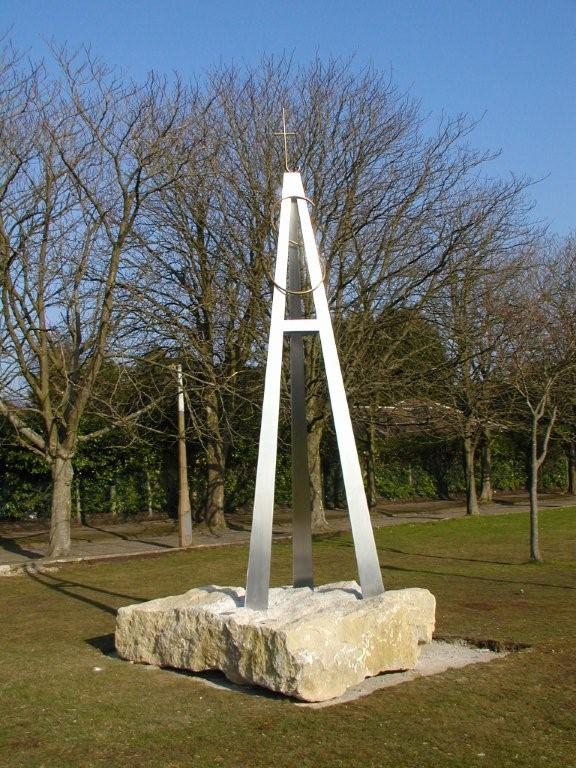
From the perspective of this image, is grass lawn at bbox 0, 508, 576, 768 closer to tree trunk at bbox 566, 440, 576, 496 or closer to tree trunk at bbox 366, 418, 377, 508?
tree trunk at bbox 366, 418, 377, 508

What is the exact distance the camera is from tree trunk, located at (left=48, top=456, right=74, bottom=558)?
18.9 metres

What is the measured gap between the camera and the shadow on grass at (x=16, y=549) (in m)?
19.7

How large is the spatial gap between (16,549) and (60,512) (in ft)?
8.59

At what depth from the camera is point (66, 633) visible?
11273mm

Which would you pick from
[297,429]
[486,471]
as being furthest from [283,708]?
[486,471]

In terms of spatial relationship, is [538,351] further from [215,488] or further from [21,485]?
[21,485]

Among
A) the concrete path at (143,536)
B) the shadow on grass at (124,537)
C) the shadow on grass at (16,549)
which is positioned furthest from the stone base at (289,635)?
the shadow on grass at (124,537)

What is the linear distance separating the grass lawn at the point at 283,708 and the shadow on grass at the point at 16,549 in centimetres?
612

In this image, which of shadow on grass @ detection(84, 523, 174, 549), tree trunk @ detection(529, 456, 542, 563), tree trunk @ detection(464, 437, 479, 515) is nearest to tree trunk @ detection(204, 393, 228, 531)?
shadow on grass @ detection(84, 523, 174, 549)

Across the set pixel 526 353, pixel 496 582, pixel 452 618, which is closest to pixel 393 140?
pixel 526 353

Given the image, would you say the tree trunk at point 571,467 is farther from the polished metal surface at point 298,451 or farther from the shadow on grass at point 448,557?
the polished metal surface at point 298,451

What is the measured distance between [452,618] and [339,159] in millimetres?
13684

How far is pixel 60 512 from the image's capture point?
19.0 meters

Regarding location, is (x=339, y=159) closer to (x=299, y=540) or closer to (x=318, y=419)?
(x=318, y=419)
